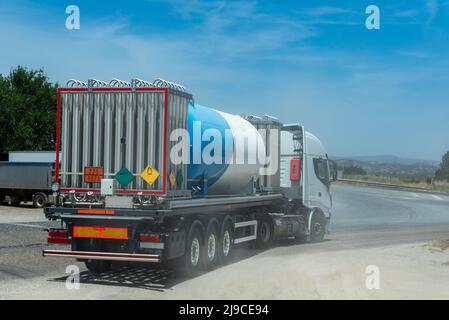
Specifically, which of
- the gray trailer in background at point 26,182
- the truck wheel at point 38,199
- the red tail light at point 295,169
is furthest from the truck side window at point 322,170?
the truck wheel at point 38,199

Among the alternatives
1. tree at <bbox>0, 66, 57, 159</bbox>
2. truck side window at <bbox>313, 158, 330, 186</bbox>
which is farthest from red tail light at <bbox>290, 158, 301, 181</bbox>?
tree at <bbox>0, 66, 57, 159</bbox>

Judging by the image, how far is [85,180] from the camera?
1105 centimetres

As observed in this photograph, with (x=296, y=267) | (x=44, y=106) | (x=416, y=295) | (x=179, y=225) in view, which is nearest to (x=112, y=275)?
(x=179, y=225)

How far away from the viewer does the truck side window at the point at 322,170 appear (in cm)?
1873

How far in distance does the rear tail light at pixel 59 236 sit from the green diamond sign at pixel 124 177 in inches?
52.9

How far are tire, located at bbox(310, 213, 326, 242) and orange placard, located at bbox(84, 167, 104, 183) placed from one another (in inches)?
362

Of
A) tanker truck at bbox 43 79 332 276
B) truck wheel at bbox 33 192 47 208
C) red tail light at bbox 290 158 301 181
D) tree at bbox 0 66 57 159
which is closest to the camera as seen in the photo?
tanker truck at bbox 43 79 332 276

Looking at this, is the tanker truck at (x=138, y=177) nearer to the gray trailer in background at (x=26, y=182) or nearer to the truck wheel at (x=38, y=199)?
the gray trailer in background at (x=26, y=182)

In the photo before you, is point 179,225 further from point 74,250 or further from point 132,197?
point 74,250

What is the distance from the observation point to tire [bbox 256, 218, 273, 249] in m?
16.5

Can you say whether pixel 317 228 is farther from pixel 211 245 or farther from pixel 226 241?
pixel 211 245

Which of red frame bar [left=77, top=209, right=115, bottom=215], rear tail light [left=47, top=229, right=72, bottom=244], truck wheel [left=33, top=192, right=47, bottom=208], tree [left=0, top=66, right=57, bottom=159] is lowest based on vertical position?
truck wheel [left=33, top=192, right=47, bottom=208]

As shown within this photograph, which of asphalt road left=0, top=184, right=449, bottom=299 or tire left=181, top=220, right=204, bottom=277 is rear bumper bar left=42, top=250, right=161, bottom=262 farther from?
tire left=181, top=220, right=204, bottom=277
